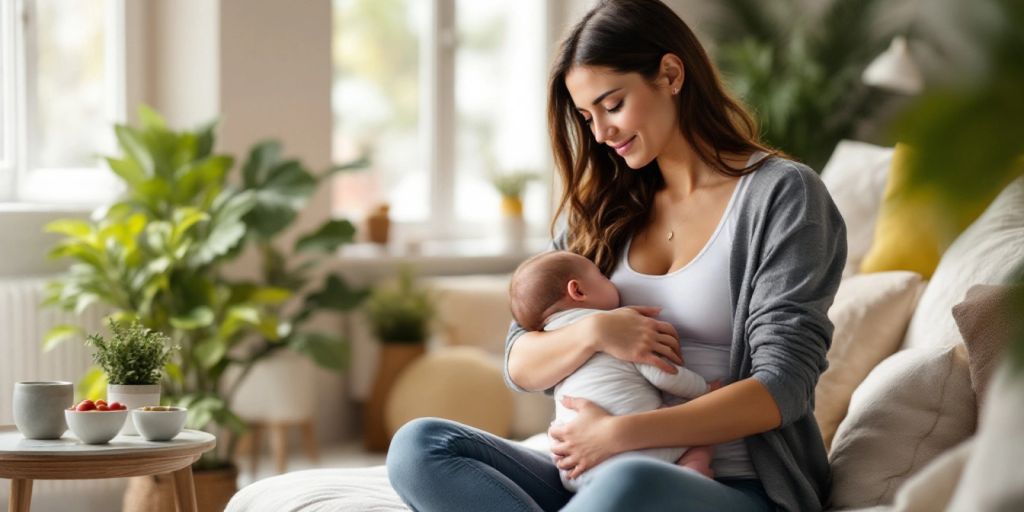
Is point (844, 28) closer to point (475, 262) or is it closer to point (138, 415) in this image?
point (475, 262)

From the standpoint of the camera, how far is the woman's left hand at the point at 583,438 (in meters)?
1.91

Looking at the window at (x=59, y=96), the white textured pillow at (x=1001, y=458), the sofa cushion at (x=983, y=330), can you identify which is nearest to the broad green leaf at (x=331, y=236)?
the window at (x=59, y=96)

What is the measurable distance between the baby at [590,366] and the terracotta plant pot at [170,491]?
5.61 feet

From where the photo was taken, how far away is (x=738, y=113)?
7.29 feet

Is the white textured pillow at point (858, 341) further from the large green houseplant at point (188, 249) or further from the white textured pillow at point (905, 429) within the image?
the large green houseplant at point (188, 249)

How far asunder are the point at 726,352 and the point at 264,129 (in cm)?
306

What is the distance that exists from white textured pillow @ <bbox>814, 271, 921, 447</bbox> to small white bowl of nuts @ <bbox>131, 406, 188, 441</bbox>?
1255 mm

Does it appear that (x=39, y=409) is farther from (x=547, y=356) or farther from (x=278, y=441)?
(x=278, y=441)

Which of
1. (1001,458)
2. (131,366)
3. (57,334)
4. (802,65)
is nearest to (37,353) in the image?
(57,334)

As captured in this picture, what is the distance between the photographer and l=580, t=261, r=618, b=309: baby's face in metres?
2.16

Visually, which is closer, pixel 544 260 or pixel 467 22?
pixel 544 260

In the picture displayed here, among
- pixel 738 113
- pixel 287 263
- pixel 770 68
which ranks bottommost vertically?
pixel 287 263

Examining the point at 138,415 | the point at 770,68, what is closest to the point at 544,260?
the point at 138,415

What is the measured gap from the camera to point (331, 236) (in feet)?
13.4
